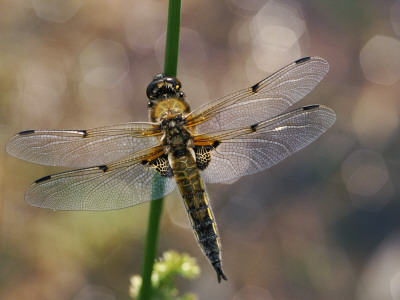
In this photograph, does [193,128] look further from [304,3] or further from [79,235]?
[304,3]

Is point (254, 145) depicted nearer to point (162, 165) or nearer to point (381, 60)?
point (162, 165)

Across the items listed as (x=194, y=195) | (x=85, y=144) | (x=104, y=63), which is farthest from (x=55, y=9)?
(x=194, y=195)

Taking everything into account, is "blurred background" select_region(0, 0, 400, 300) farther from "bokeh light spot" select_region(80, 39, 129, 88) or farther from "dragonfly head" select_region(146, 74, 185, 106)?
"dragonfly head" select_region(146, 74, 185, 106)

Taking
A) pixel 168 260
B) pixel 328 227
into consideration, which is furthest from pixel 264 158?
pixel 328 227

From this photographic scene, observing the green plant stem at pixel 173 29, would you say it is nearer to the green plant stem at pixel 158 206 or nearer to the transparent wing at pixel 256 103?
the green plant stem at pixel 158 206

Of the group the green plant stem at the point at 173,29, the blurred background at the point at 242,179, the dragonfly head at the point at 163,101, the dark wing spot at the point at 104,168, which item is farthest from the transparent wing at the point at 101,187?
the blurred background at the point at 242,179

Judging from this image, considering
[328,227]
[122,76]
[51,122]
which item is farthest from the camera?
[122,76]
